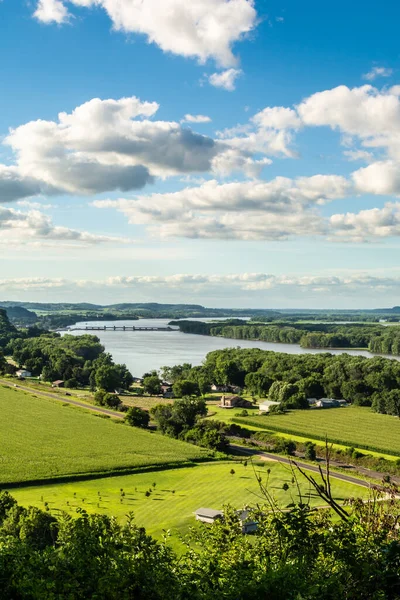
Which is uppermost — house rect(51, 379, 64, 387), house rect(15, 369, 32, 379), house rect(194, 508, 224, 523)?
house rect(194, 508, 224, 523)

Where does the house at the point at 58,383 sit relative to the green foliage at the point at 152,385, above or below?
below

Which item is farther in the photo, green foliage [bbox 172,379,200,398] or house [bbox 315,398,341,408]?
green foliage [bbox 172,379,200,398]

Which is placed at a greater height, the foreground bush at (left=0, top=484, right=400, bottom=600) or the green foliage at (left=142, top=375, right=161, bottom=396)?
the foreground bush at (left=0, top=484, right=400, bottom=600)

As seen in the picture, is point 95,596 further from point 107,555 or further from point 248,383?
point 248,383

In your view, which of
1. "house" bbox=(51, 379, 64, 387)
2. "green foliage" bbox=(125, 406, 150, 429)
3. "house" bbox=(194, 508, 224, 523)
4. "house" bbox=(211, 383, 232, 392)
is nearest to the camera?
"house" bbox=(194, 508, 224, 523)

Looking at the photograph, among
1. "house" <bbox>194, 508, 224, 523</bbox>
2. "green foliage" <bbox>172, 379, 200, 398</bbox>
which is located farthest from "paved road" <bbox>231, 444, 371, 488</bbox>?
"green foliage" <bbox>172, 379, 200, 398</bbox>

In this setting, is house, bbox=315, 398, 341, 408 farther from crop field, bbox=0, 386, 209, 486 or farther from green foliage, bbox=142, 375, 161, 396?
crop field, bbox=0, 386, 209, 486

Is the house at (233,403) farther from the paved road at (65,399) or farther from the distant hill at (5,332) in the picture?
the distant hill at (5,332)

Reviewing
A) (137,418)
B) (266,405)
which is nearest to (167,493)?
(137,418)

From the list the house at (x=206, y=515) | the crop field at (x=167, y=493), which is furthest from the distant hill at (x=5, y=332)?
the house at (x=206, y=515)
